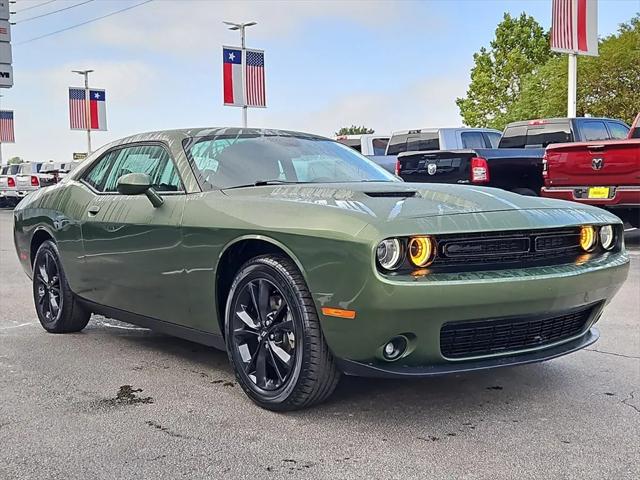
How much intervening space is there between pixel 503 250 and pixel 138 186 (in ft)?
6.68

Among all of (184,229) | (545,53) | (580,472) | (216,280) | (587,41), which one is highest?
(545,53)

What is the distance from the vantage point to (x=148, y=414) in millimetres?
3572

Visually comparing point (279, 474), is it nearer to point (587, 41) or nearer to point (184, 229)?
point (184, 229)

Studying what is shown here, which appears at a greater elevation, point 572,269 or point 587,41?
point 587,41

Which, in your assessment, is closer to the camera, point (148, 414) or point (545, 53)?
point (148, 414)

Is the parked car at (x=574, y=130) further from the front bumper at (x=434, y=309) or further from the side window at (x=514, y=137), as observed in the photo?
the front bumper at (x=434, y=309)

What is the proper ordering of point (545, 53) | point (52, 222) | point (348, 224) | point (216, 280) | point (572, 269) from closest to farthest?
point (348, 224)
point (572, 269)
point (216, 280)
point (52, 222)
point (545, 53)

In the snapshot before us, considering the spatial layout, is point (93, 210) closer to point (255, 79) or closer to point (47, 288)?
point (47, 288)

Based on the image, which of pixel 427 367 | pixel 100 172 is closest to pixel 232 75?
pixel 100 172

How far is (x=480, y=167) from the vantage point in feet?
36.0

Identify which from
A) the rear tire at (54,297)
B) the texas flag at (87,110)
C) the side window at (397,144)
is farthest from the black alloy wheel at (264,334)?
the texas flag at (87,110)

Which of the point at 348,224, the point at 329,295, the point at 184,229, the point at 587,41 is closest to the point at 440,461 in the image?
the point at 329,295

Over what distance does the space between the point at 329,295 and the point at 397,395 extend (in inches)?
36.4

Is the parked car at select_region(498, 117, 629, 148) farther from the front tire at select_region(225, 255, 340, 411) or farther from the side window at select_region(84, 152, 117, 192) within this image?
the front tire at select_region(225, 255, 340, 411)
